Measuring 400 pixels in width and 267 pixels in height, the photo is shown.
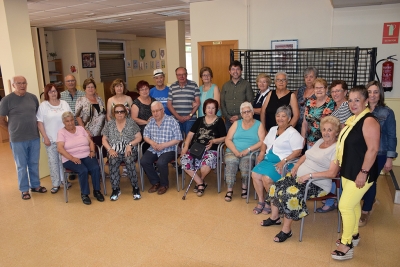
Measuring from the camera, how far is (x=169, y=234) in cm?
314

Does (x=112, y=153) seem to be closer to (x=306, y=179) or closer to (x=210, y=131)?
(x=210, y=131)

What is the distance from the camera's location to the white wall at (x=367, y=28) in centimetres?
445

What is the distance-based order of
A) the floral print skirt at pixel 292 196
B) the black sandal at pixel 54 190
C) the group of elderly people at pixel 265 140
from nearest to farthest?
the group of elderly people at pixel 265 140
the floral print skirt at pixel 292 196
the black sandal at pixel 54 190

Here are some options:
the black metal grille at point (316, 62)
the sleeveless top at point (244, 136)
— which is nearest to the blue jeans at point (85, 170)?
the sleeveless top at point (244, 136)

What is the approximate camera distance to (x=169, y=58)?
839cm

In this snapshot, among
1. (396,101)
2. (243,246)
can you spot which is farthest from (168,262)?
(396,101)

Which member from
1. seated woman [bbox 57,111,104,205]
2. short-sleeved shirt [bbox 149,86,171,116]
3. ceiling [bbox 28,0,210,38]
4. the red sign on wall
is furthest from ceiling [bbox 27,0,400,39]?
seated woman [bbox 57,111,104,205]

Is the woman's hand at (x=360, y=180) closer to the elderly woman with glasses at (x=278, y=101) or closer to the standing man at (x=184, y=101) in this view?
the elderly woman with glasses at (x=278, y=101)

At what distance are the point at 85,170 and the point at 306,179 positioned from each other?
2508 millimetres

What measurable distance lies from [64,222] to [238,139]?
6.98 feet

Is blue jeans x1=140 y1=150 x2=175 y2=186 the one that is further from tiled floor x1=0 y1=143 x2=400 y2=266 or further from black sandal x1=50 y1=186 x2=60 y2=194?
black sandal x1=50 y1=186 x2=60 y2=194

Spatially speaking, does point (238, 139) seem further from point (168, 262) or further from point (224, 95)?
point (168, 262)

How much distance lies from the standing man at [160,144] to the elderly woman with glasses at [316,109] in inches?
60.7

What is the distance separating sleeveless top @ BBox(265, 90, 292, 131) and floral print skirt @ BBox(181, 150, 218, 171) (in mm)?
770
